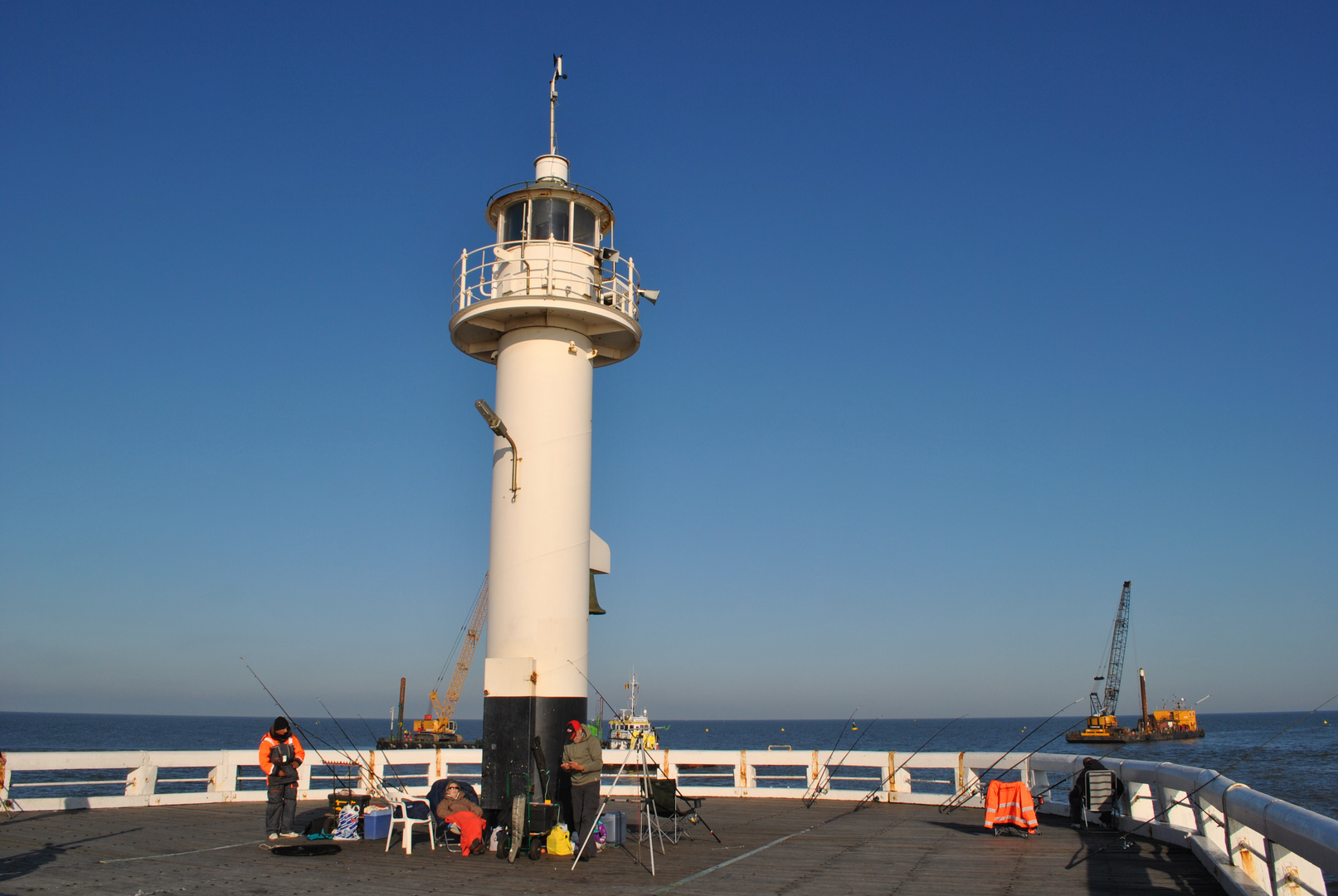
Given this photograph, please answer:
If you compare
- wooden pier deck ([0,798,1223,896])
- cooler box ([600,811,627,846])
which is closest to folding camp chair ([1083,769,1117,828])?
wooden pier deck ([0,798,1223,896])

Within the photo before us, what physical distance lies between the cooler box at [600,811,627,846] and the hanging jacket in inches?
144

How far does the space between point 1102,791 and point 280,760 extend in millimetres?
10430

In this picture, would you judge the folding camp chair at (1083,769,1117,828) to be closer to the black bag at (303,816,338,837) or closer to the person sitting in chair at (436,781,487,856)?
the person sitting in chair at (436,781,487,856)

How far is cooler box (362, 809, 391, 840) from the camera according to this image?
11.7m

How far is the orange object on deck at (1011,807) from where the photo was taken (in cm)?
1241

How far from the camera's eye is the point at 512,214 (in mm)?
14031

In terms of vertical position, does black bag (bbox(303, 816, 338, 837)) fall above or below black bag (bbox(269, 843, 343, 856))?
above

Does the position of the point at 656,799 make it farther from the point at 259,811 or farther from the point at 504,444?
the point at 259,811

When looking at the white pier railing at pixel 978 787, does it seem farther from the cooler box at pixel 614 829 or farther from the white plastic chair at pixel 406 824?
the white plastic chair at pixel 406 824

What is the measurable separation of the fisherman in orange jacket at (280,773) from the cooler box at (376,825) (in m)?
0.84

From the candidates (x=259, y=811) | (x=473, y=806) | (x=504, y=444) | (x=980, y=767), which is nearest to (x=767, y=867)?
(x=473, y=806)

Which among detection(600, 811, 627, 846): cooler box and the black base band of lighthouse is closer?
detection(600, 811, 627, 846): cooler box

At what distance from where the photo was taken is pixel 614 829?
37.5ft

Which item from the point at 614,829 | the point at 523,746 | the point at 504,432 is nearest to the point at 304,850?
the point at 523,746
